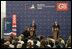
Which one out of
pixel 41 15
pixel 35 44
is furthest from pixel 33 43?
pixel 41 15

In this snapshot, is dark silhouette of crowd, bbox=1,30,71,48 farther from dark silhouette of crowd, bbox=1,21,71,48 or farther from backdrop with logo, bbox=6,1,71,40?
backdrop with logo, bbox=6,1,71,40

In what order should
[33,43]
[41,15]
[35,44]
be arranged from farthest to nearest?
[41,15], [33,43], [35,44]

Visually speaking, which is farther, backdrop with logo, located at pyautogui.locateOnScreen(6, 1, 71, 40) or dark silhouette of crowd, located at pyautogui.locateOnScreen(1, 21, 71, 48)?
backdrop with logo, located at pyautogui.locateOnScreen(6, 1, 71, 40)

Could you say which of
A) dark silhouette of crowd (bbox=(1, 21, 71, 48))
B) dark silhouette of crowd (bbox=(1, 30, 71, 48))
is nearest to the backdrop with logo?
dark silhouette of crowd (bbox=(1, 21, 71, 48))

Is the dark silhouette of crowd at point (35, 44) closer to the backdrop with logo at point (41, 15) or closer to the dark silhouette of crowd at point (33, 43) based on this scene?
the dark silhouette of crowd at point (33, 43)

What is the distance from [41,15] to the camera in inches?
478

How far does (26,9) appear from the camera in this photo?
40.0ft

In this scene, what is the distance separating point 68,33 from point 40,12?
9.29ft

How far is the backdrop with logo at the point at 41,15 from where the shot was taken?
11992 mm

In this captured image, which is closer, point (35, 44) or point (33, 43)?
point (35, 44)

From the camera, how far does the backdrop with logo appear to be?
11992 millimetres

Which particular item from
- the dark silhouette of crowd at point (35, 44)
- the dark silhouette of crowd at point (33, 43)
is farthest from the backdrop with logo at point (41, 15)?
the dark silhouette of crowd at point (35, 44)

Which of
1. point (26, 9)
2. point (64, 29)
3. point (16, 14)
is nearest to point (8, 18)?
point (16, 14)

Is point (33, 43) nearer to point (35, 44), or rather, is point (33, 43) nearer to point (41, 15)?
point (35, 44)
